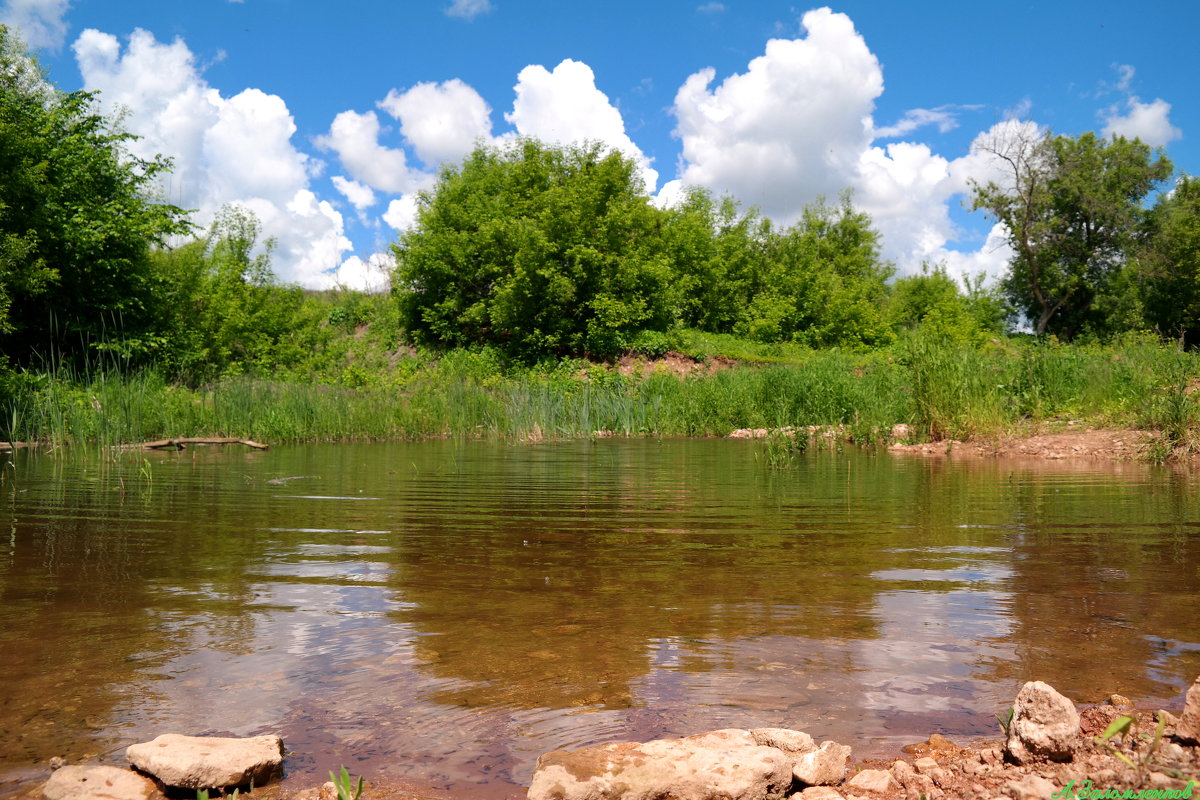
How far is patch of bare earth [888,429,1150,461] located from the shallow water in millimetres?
4993

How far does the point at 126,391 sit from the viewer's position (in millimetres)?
15109

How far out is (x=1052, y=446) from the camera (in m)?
13.0

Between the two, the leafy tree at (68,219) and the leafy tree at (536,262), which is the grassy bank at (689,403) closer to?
the leafy tree at (68,219)

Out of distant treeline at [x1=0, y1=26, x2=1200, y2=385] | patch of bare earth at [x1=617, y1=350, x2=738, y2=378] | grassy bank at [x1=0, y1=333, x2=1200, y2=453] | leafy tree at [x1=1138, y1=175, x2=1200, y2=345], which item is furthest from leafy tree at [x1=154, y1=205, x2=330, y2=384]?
leafy tree at [x1=1138, y1=175, x2=1200, y2=345]

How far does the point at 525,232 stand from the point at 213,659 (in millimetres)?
30378

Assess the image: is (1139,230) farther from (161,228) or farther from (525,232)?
(161,228)

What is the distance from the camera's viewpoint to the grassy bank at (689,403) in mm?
13992

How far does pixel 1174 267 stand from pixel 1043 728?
51.7 meters

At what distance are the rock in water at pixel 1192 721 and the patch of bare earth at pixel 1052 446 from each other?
1121 cm

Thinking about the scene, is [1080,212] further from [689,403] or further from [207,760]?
[207,760]

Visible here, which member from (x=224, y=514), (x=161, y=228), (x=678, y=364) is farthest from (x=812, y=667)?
(x=678, y=364)

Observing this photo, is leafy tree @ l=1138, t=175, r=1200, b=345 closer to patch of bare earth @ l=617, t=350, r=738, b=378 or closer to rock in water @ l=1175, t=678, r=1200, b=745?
patch of bare earth @ l=617, t=350, r=738, b=378

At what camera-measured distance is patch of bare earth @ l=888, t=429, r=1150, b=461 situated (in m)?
12.1

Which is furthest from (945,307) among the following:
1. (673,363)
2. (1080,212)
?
(673,363)
